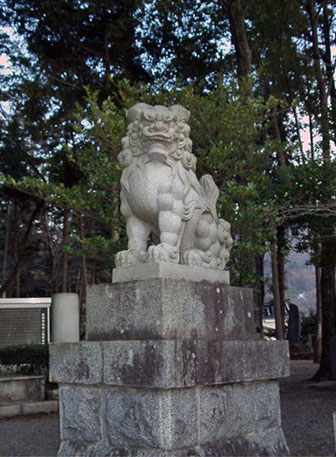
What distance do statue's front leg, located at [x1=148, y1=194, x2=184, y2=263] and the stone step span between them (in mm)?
5639

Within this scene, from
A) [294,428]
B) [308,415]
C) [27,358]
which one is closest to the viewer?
[294,428]

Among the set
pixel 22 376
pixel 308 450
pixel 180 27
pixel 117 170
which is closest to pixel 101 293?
pixel 308 450

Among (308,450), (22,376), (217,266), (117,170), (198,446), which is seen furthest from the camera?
(22,376)

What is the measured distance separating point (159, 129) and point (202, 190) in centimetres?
68

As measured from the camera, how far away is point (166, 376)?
3604 millimetres

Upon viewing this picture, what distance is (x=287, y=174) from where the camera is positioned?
837 centimetres

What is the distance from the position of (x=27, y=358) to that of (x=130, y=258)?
6494 mm

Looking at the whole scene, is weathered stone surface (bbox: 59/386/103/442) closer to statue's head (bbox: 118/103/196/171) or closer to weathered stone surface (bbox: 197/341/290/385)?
weathered stone surface (bbox: 197/341/290/385)

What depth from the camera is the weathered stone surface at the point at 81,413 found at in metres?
4.05

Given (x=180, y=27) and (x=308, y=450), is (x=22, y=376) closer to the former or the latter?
(x=308, y=450)

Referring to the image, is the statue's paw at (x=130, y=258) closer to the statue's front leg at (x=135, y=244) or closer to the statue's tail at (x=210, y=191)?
the statue's front leg at (x=135, y=244)

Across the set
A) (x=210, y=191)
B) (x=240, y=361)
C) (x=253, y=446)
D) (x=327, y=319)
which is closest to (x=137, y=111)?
(x=210, y=191)

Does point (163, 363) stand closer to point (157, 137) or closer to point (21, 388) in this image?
point (157, 137)

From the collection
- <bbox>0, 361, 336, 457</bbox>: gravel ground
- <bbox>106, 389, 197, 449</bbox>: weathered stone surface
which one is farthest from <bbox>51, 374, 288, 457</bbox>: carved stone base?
<bbox>0, 361, 336, 457</bbox>: gravel ground
